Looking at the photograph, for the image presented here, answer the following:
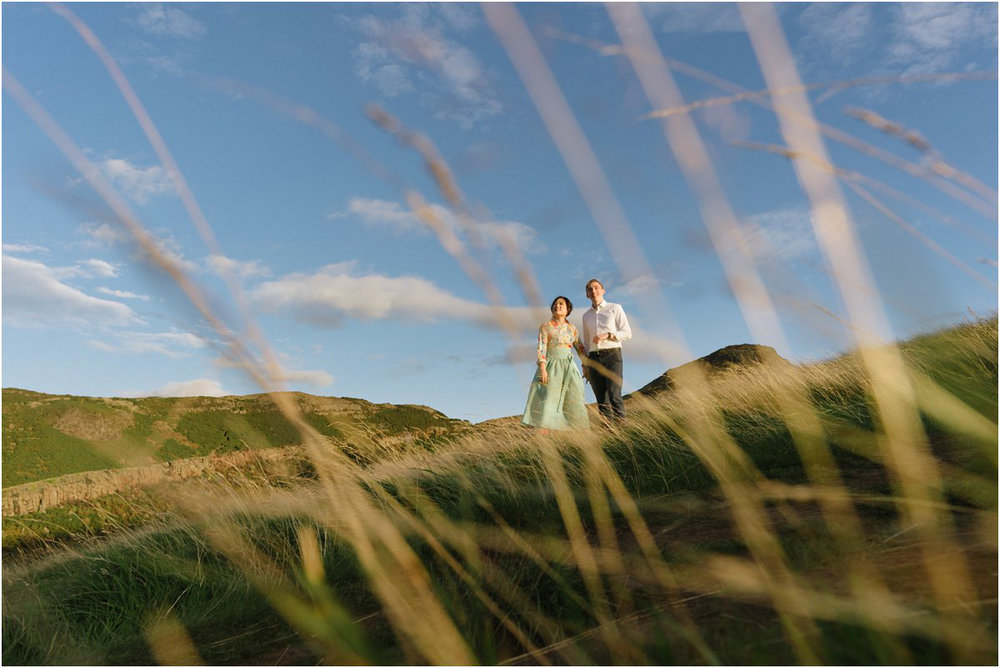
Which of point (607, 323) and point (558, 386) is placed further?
point (558, 386)

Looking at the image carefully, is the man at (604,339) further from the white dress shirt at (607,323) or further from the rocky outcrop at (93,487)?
the rocky outcrop at (93,487)

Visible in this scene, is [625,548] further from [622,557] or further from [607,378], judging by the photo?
[607,378]

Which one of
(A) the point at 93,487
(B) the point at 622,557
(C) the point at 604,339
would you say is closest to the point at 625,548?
(B) the point at 622,557

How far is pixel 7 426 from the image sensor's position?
5253 cm

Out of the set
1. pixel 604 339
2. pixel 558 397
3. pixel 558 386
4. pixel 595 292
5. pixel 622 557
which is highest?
pixel 595 292

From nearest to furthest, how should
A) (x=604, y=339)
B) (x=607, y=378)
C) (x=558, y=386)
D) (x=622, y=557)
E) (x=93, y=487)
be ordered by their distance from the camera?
(x=622, y=557) → (x=604, y=339) → (x=607, y=378) → (x=558, y=386) → (x=93, y=487)

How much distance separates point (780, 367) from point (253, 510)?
6.51 meters

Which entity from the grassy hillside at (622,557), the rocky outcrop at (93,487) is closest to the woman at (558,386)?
the grassy hillside at (622,557)

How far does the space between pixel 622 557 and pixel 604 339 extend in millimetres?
5823

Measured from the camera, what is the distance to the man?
26.9ft

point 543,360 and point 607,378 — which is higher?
point 543,360

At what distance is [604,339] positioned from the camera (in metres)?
8.10

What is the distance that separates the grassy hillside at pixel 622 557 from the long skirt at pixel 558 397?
9.91 feet

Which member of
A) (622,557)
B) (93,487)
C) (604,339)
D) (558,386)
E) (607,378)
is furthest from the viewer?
(93,487)
